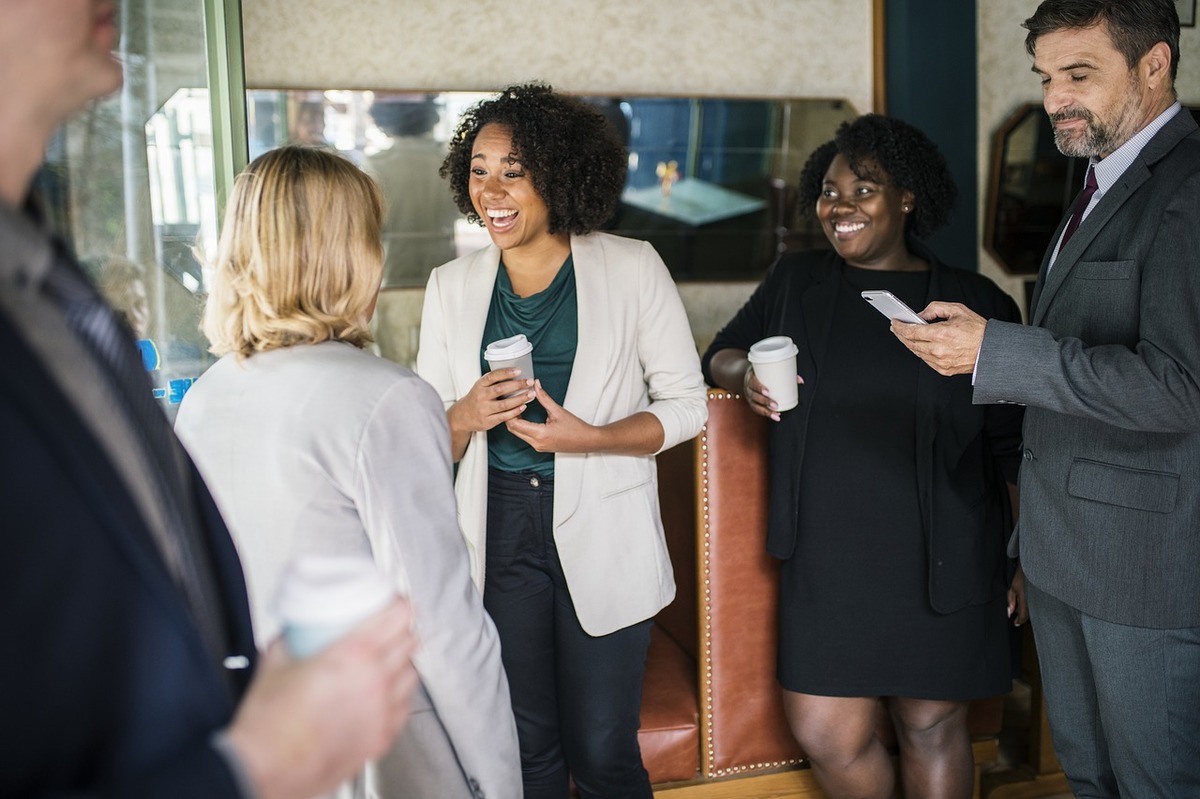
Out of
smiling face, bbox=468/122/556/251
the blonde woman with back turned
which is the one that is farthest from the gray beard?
the blonde woman with back turned

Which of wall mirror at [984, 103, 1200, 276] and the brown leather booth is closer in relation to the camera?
the brown leather booth

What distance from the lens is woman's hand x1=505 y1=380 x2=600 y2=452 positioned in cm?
193

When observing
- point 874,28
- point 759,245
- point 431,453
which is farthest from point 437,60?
point 431,453

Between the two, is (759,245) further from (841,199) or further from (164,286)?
(164,286)

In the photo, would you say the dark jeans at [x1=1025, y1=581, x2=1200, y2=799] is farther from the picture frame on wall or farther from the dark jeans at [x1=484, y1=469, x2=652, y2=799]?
the picture frame on wall

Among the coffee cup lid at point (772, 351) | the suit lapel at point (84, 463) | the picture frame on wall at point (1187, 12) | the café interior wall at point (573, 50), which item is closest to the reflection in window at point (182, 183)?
the coffee cup lid at point (772, 351)

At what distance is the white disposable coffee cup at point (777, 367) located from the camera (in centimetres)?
217

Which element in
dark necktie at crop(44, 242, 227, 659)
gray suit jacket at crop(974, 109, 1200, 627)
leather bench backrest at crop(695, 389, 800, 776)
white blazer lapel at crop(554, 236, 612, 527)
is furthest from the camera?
leather bench backrest at crop(695, 389, 800, 776)

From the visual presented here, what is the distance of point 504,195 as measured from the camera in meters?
2.16

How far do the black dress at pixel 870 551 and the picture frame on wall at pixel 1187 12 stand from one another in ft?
10.9

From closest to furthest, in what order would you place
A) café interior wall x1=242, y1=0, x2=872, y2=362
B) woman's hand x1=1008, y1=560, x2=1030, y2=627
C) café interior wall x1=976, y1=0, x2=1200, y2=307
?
woman's hand x1=1008, y1=560, x2=1030, y2=627
café interior wall x1=242, y1=0, x2=872, y2=362
café interior wall x1=976, y1=0, x2=1200, y2=307

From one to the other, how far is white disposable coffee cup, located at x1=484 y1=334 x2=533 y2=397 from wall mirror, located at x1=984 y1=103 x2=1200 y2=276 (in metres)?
3.45

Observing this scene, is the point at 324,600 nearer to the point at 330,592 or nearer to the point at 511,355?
the point at 330,592

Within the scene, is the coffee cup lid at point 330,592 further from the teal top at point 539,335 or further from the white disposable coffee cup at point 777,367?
the white disposable coffee cup at point 777,367
